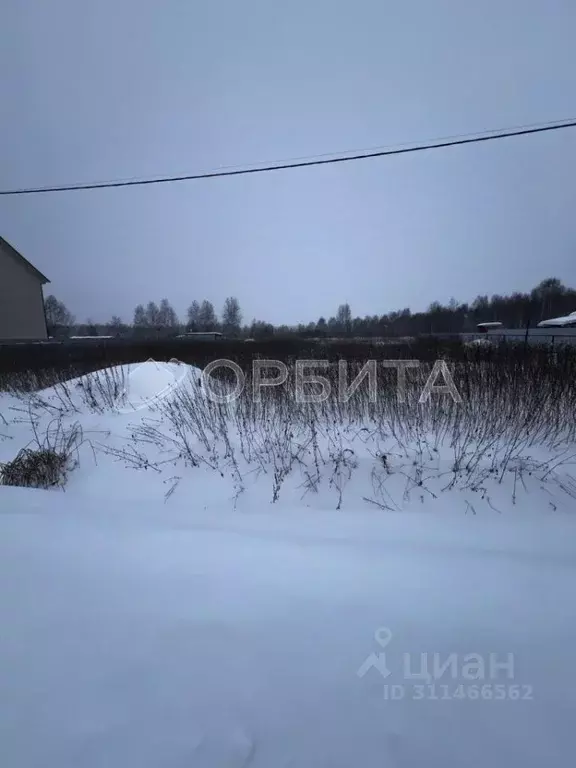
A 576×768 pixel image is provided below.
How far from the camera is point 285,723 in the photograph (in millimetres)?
1399

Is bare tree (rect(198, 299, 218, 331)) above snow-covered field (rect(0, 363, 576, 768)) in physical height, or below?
above

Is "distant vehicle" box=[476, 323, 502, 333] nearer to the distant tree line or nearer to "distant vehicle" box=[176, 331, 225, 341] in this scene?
the distant tree line

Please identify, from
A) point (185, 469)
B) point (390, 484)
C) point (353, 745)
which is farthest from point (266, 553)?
point (185, 469)

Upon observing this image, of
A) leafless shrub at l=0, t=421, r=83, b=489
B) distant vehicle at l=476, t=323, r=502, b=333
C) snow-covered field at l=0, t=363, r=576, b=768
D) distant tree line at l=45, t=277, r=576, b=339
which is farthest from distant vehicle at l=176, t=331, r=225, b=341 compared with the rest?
distant vehicle at l=476, t=323, r=502, b=333

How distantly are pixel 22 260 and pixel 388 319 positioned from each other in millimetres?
44125

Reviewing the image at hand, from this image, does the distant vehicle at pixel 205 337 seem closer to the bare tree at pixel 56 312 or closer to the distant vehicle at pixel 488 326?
the distant vehicle at pixel 488 326

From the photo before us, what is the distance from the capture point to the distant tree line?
3884cm

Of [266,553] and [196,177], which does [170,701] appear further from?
[196,177]

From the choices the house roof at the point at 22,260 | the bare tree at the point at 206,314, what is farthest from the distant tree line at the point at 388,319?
the house roof at the point at 22,260

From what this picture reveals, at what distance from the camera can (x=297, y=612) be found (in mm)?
1927

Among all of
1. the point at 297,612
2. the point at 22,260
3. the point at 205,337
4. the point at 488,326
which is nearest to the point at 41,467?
the point at 297,612

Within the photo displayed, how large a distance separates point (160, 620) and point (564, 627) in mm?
2217

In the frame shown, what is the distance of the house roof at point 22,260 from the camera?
1917 centimetres

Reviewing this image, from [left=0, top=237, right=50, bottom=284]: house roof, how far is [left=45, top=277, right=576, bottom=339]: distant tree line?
15.5 meters
